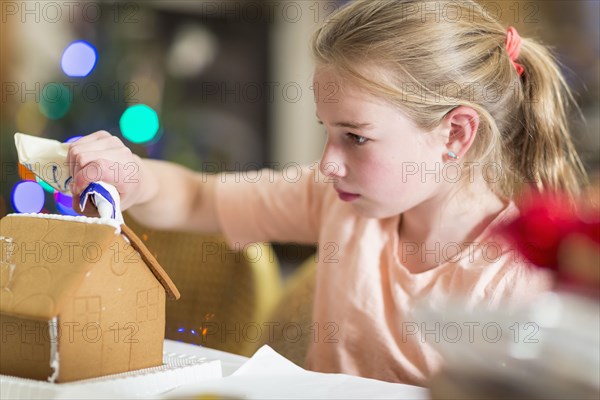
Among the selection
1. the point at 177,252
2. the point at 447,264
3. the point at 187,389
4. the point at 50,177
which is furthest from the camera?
the point at 177,252

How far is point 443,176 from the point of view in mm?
1020

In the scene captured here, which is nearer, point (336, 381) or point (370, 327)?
point (336, 381)

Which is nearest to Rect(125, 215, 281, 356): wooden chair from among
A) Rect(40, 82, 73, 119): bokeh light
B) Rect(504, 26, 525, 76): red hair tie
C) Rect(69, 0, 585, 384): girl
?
Rect(69, 0, 585, 384): girl

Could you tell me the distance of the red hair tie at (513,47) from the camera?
99 centimetres

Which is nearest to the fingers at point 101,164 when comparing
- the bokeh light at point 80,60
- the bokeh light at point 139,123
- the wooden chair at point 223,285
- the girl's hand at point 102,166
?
the girl's hand at point 102,166

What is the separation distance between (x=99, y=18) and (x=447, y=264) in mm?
2422

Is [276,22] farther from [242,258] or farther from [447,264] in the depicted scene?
[447,264]

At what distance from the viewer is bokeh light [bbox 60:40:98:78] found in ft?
8.69

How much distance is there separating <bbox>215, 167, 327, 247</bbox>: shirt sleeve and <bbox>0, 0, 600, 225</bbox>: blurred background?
366mm

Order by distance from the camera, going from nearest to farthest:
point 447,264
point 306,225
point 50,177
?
point 50,177
point 447,264
point 306,225

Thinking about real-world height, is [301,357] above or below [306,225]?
below

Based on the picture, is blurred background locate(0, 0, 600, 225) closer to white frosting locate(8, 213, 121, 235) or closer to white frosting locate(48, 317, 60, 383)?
white frosting locate(8, 213, 121, 235)

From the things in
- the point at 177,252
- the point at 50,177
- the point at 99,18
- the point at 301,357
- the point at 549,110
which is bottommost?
the point at 301,357

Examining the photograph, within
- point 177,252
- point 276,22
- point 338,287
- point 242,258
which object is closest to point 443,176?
point 338,287
